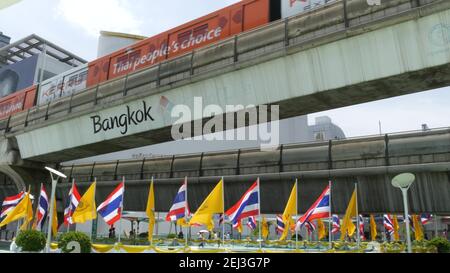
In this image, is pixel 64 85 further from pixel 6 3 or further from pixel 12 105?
pixel 6 3

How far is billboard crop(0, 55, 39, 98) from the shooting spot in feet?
222

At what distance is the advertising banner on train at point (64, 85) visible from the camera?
26.8 meters

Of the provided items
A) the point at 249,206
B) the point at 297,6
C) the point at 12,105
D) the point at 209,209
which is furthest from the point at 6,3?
the point at 12,105

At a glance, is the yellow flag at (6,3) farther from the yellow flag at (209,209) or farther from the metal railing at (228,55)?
the yellow flag at (209,209)

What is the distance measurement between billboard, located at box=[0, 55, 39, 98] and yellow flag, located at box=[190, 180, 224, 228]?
57569 mm

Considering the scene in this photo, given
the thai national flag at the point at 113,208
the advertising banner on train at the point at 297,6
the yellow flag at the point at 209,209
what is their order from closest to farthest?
the advertising banner on train at the point at 297,6
the yellow flag at the point at 209,209
the thai national flag at the point at 113,208

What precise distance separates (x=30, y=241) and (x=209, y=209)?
28.0 ft

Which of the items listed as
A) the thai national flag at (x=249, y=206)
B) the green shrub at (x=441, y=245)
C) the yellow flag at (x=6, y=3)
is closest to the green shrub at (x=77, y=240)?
the thai national flag at (x=249, y=206)

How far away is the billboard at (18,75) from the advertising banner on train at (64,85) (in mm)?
41701

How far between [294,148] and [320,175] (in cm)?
229

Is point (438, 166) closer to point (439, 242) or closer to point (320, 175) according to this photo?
point (439, 242)
